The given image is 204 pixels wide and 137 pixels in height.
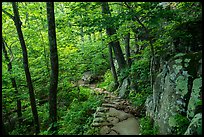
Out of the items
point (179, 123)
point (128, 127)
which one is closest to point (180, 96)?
point (179, 123)

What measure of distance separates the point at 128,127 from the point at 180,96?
237 cm

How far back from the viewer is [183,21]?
7.69m

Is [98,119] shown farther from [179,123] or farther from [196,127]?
[196,127]

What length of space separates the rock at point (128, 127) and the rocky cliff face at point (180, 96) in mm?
738

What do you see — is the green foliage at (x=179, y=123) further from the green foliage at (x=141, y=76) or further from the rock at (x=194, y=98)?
the green foliage at (x=141, y=76)

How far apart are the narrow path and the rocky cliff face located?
0.94 meters

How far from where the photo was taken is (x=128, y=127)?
7.28 meters

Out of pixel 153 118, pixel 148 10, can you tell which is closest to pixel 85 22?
pixel 148 10

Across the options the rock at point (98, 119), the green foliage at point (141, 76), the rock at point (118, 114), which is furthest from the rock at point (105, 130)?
the green foliage at point (141, 76)

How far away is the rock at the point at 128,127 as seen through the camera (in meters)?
6.92

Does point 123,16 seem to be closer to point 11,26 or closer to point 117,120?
point 117,120

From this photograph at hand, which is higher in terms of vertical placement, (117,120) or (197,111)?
(197,111)

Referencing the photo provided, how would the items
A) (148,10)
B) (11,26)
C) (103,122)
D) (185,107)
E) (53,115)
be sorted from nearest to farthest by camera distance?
(185,107) < (148,10) < (103,122) < (53,115) < (11,26)

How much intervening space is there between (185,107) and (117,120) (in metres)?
3.00
